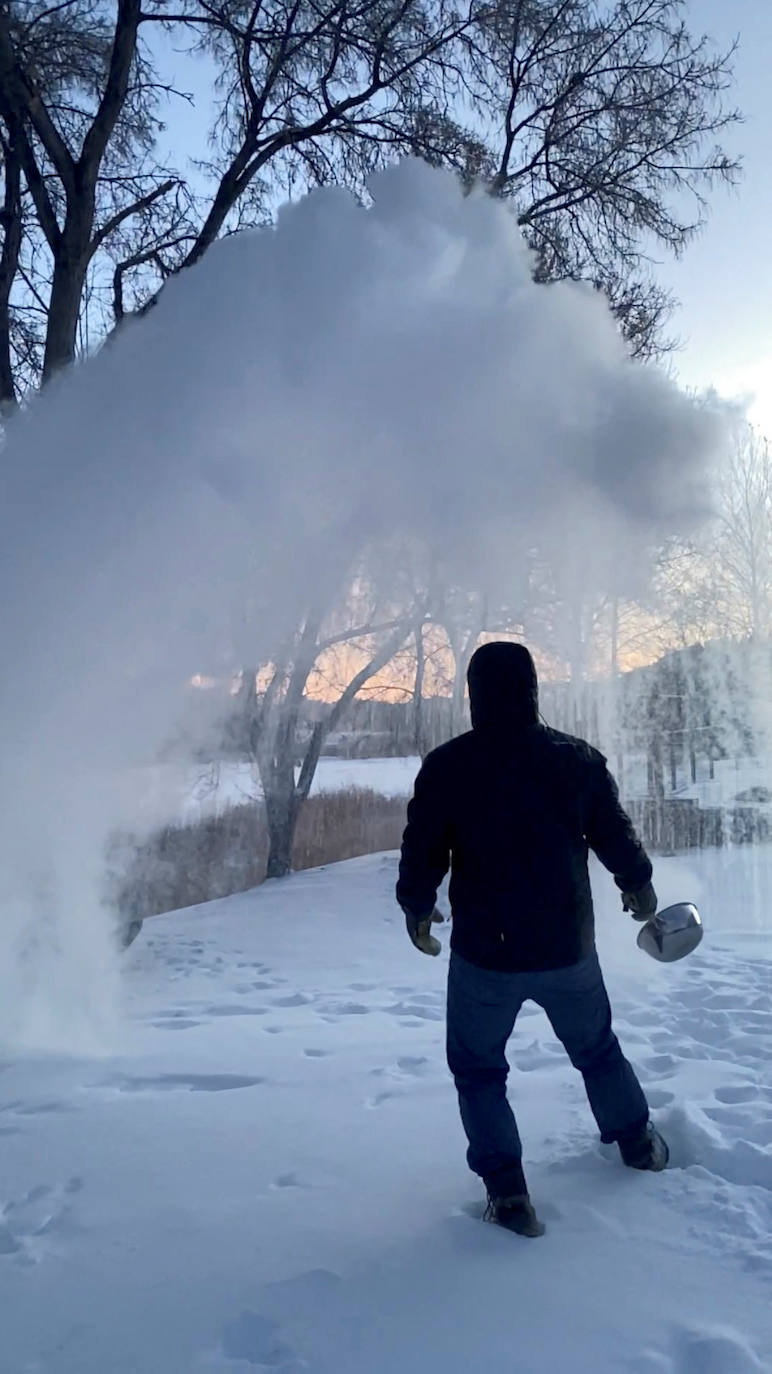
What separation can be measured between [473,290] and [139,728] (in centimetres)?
237

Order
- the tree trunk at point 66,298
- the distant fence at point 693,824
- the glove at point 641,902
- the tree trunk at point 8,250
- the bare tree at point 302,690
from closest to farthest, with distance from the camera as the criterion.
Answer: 1. the glove at point 641,902
2. the bare tree at point 302,690
3. the tree trunk at point 66,298
4. the tree trunk at point 8,250
5. the distant fence at point 693,824

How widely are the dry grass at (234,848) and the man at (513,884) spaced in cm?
284

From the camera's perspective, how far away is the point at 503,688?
2.68 metres

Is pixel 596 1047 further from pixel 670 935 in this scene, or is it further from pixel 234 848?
pixel 234 848

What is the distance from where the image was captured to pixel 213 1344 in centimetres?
197

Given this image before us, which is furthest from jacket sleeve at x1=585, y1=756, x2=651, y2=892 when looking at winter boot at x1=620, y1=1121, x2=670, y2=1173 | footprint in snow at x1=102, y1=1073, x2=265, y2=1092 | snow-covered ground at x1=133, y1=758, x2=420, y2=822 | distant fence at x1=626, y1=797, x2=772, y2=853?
distant fence at x1=626, y1=797, x2=772, y2=853

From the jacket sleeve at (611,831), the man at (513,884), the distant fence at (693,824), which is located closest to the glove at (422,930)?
the man at (513,884)

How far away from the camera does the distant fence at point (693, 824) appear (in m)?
8.69

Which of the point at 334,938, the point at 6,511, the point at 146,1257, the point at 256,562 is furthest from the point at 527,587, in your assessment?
the point at 146,1257

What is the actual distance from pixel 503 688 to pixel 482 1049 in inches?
36.9

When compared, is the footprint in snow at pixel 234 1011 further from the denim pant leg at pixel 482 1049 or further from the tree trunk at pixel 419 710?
the tree trunk at pixel 419 710

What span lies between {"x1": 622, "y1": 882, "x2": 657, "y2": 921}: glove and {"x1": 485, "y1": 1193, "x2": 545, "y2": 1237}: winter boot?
806 millimetres

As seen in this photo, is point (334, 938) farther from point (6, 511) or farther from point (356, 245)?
point (356, 245)

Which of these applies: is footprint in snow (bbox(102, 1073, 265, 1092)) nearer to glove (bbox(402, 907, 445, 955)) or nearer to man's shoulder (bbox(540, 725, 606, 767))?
glove (bbox(402, 907, 445, 955))
